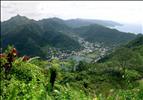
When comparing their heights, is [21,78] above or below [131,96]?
below

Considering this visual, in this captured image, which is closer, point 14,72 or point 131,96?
point 131,96

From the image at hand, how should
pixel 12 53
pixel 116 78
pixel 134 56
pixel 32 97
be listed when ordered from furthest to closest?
pixel 134 56, pixel 116 78, pixel 12 53, pixel 32 97

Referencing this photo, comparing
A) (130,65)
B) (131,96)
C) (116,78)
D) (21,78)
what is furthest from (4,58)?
(130,65)

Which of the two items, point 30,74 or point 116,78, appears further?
point 116,78

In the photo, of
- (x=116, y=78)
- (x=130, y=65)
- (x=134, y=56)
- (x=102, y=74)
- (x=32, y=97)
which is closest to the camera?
(x=32, y=97)

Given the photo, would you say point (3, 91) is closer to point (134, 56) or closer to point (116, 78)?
point (116, 78)

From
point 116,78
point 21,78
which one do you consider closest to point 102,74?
point 116,78

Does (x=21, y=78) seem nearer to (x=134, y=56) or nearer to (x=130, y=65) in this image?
(x=130, y=65)

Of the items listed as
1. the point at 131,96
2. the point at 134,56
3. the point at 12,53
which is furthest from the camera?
the point at 134,56

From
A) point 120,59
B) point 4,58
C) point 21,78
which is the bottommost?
point 120,59
